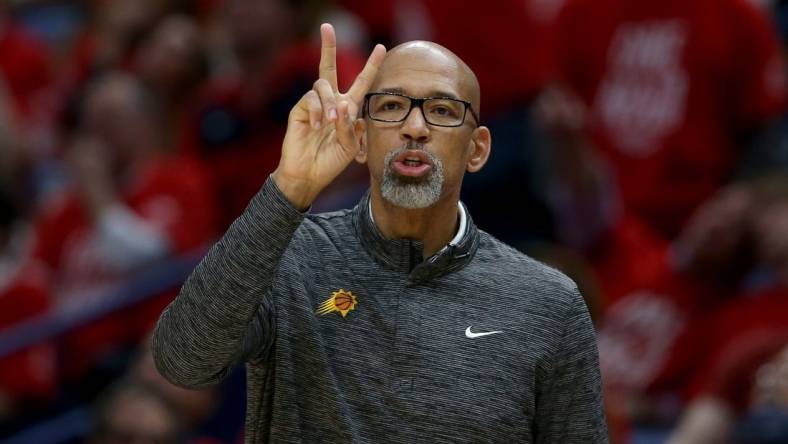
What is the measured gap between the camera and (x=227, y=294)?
227 cm

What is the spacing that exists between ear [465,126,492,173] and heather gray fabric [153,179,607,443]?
11 cm

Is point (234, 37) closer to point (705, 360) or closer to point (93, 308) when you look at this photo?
point (93, 308)

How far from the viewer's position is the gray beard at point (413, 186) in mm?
2367

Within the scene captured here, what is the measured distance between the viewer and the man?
90.7 inches

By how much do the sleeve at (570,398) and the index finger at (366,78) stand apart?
48 cm

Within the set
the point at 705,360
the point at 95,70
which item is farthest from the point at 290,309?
the point at 95,70

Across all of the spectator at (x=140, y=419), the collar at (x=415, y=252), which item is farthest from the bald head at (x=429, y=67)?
the spectator at (x=140, y=419)

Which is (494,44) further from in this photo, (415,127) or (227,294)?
(227,294)

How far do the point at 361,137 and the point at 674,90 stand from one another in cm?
296

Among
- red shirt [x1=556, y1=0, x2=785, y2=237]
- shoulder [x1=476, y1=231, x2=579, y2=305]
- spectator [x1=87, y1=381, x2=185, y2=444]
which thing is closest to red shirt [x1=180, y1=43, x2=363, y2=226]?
red shirt [x1=556, y1=0, x2=785, y2=237]

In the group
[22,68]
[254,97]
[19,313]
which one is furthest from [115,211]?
[22,68]

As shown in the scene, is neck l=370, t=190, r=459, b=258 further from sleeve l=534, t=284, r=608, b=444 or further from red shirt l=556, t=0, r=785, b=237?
red shirt l=556, t=0, r=785, b=237

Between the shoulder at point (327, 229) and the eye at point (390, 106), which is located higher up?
the eye at point (390, 106)

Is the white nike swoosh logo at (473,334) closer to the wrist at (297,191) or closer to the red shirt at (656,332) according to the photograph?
the wrist at (297,191)
